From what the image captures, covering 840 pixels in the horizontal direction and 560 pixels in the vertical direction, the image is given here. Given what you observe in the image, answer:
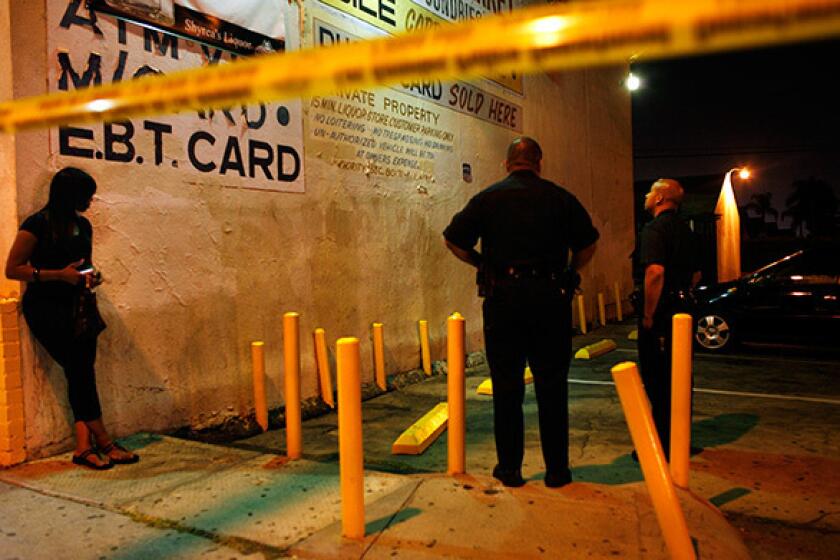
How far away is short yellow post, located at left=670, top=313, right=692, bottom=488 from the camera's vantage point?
3.63 meters

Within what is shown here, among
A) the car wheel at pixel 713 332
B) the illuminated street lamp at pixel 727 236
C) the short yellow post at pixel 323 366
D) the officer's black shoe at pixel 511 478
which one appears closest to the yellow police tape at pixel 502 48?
the officer's black shoe at pixel 511 478

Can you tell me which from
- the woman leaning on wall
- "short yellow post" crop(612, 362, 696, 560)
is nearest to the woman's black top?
the woman leaning on wall

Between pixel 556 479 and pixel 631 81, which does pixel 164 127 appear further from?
pixel 631 81

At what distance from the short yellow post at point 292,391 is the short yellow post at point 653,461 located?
234 centimetres

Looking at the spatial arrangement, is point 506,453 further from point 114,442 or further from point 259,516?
point 114,442

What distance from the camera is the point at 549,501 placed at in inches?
123

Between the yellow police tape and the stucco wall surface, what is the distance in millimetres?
2858

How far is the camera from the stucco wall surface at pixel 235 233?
161 inches

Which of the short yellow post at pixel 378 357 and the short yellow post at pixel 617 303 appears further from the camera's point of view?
the short yellow post at pixel 617 303

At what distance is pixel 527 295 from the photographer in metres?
3.30

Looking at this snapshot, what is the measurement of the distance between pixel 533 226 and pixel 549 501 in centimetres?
142

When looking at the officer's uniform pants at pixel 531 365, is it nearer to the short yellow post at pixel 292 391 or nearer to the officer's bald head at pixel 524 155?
the officer's bald head at pixel 524 155

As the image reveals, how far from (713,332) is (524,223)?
7.02m

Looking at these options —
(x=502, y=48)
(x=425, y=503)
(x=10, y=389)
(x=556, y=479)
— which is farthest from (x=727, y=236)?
(x=502, y=48)
